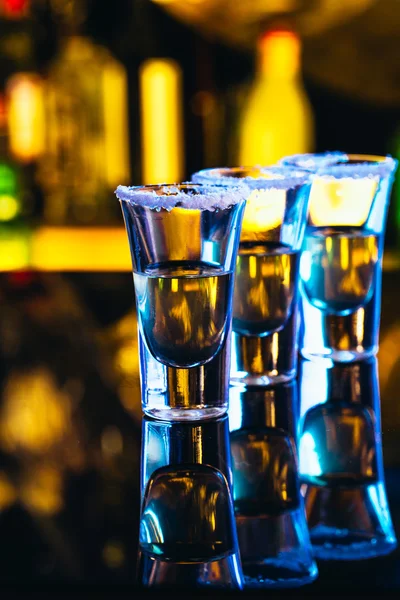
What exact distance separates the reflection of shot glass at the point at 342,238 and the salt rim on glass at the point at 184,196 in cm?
15

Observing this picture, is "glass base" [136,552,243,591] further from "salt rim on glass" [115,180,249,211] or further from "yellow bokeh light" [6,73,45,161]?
"yellow bokeh light" [6,73,45,161]

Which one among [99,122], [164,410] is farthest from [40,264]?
[164,410]

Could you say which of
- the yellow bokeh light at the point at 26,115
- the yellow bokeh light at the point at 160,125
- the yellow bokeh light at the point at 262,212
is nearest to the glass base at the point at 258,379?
the yellow bokeh light at the point at 262,212

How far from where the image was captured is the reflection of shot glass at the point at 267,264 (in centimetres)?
72

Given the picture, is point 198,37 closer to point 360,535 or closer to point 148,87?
point 148,87

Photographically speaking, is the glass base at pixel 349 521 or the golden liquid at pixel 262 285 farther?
the golden liquid at pixel 262 285

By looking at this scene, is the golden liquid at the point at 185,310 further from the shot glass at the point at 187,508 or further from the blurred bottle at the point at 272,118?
the blurred bottle at the point at 272,118

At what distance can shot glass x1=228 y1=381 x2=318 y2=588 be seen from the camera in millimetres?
460

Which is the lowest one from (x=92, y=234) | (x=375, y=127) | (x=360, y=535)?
(x=360, y=535)

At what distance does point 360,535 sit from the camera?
A: 0.50 meters

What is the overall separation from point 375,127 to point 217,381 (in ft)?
5.56

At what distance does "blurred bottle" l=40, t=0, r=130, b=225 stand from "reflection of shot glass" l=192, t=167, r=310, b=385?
1393 mm

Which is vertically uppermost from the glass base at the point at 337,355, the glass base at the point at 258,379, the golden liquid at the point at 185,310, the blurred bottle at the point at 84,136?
the blurred bottle at the point at 84,136

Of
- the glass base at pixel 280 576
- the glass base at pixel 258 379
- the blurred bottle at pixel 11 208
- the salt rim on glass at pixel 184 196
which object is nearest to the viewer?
the glass base at pixel 280 576
